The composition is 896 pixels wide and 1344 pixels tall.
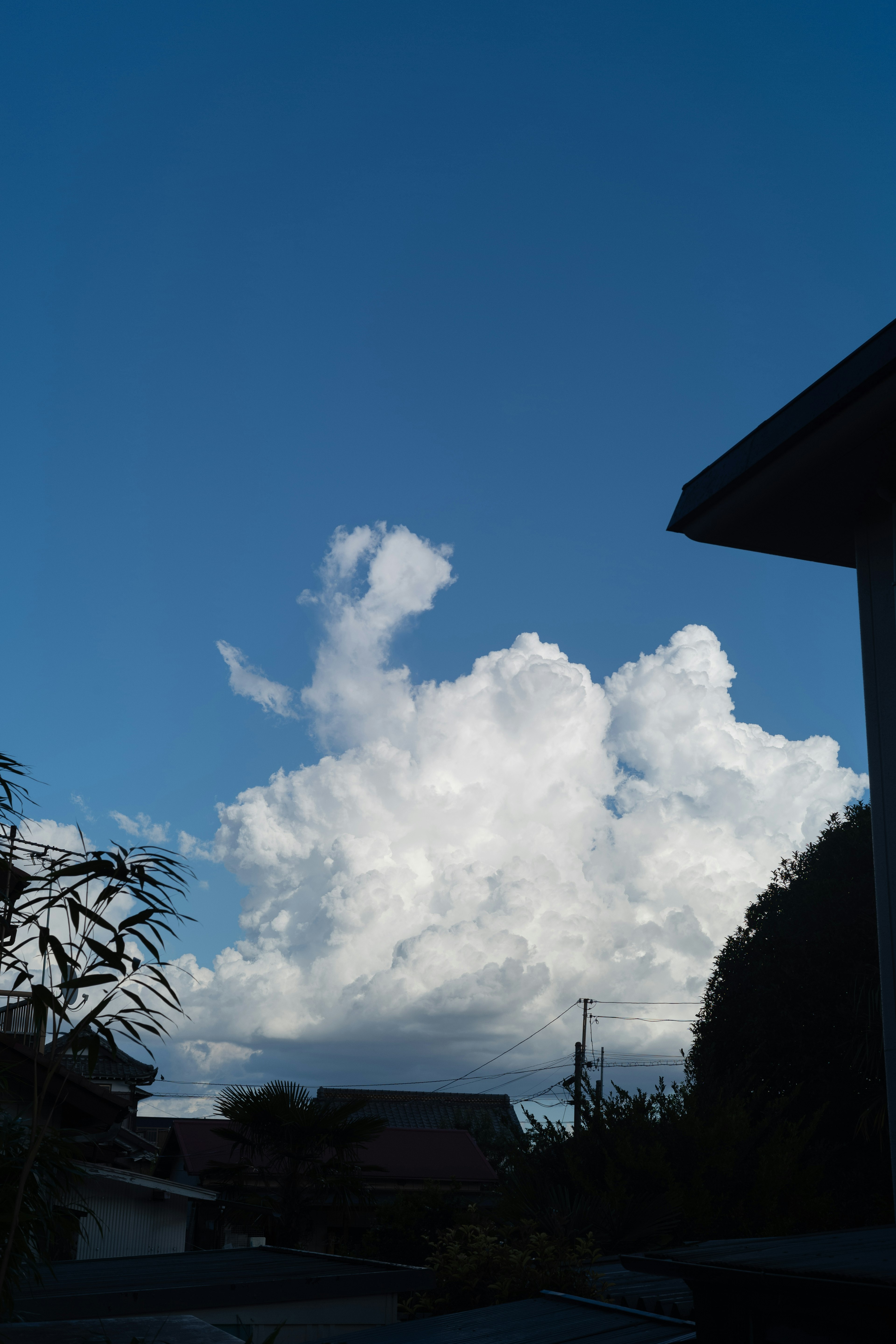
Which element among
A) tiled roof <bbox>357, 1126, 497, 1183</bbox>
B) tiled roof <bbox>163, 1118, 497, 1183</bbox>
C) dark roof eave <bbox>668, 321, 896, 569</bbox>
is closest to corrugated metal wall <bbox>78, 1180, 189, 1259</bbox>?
tiled roof <bbox>163, 1118, 497, 1183</bbox>

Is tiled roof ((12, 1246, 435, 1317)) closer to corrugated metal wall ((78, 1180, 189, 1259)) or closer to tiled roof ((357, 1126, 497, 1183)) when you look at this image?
corrugated metal wall ((78, 1180, 189, 1259))

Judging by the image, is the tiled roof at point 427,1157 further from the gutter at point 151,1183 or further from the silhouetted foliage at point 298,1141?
the silhouetted foliage at point 298,1141

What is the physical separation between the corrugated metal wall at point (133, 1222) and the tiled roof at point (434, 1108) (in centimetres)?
2014

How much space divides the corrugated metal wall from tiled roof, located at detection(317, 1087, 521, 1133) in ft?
66.1

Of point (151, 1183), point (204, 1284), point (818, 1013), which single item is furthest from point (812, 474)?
point (818, 1013)

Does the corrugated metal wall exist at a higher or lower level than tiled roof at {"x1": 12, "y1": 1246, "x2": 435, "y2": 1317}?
lower

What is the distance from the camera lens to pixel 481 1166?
34.1 m

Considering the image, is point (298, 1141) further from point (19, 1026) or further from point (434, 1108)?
point (434, 1108)

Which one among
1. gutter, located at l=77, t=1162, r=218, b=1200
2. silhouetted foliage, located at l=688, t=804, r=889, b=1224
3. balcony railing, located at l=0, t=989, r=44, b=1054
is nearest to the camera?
balcony railing, located at l=0, t=989, r=44, b=1054

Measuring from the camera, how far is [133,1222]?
69.3 feet

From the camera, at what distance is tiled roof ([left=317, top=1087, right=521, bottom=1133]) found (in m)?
43.4

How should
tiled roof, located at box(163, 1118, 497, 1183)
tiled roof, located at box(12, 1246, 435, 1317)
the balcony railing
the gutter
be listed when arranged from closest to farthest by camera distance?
tiled roof, located at box(12, 1246, 435, 1317) < the balcony railing < the gutter < tiled roof, located at box(163, 1118, 497, 1183)

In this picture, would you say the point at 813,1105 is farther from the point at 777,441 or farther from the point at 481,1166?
the point at 777,441

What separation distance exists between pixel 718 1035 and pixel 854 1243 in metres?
25.2
